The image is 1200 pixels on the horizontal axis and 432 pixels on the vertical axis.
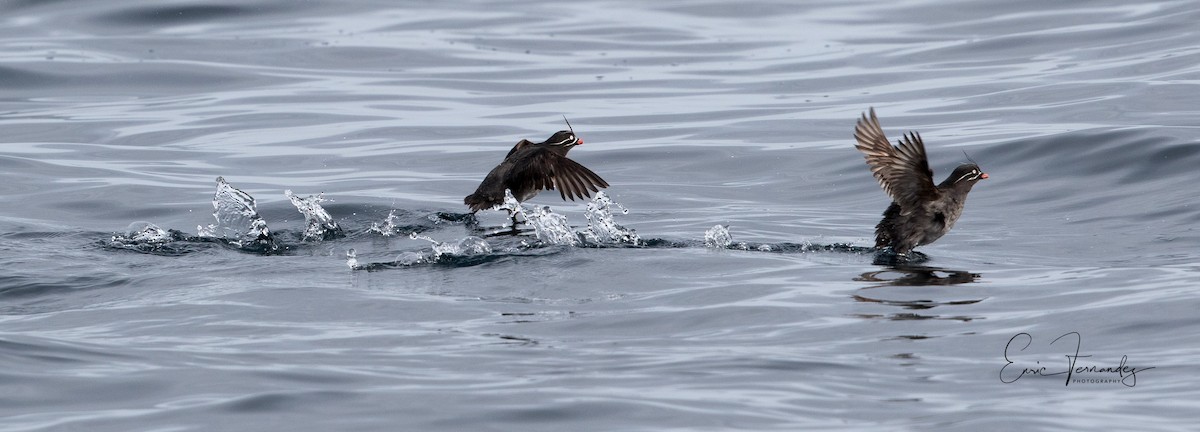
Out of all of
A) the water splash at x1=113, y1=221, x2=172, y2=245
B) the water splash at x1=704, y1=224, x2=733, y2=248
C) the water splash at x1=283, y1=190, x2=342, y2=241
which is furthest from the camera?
the water splash at x1=283, y1=190, x2=342, y2=241

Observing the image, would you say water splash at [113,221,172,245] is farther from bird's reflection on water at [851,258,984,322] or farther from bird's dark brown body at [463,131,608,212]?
bird's reflection on water at [851,258,984,322]

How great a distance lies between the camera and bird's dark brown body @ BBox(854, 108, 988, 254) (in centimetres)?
1068

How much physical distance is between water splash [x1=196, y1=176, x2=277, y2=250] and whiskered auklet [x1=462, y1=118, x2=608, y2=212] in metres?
1.68

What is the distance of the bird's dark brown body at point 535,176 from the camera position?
12.8 meters

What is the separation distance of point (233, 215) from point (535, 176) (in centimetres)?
232

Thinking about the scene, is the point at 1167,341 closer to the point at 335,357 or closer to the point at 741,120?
the point at 335,357

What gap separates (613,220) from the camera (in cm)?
1207

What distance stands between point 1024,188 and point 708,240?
444 cm

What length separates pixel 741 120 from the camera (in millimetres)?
18812

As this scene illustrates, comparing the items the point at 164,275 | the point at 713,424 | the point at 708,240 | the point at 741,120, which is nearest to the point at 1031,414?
the point at 713,424

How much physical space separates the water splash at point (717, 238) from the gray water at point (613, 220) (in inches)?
10.7
